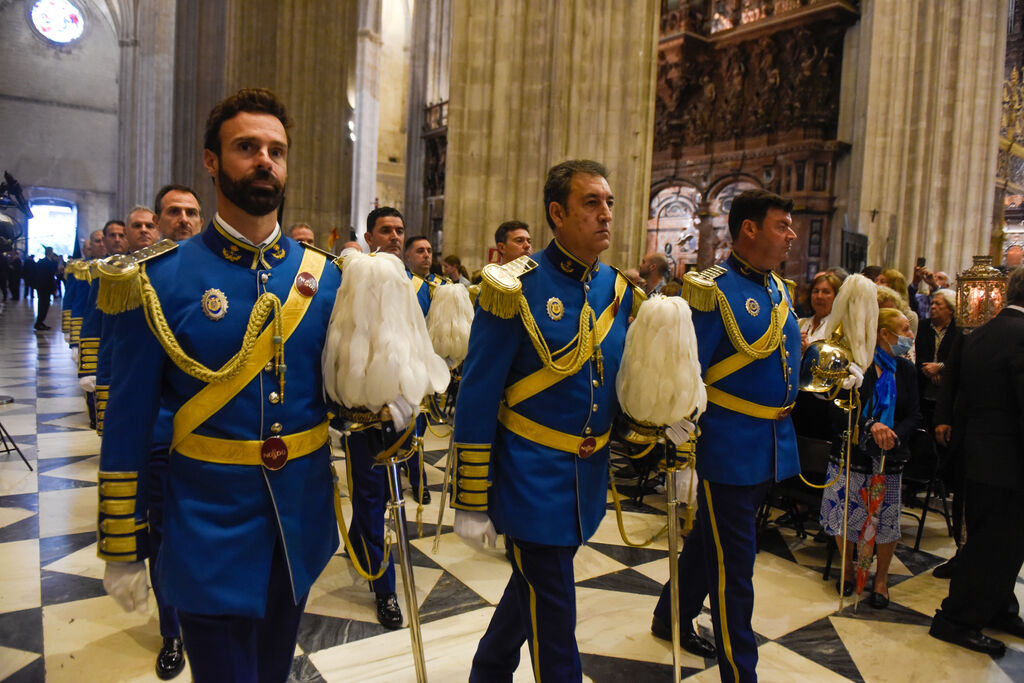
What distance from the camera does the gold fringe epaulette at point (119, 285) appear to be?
57.7 inches

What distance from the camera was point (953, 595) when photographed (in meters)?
3.18

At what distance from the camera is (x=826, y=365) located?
10.1ft

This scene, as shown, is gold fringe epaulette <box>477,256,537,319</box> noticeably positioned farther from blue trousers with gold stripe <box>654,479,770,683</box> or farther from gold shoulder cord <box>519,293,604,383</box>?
blue trousers with gold stripe <box>654,479,770,683</box>

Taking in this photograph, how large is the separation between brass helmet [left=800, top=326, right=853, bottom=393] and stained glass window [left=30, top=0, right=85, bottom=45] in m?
36.6

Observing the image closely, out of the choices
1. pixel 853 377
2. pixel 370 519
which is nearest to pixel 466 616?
pixel 370 519

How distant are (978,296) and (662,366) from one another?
4548mm

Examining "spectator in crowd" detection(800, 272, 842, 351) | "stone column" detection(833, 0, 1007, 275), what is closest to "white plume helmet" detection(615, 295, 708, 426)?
"spectator in crowd" detection(800, 272, 842, 351)

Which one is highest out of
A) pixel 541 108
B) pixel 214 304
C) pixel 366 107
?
pixel 366 107

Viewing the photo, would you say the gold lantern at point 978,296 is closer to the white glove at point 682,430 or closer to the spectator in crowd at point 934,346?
the spectator in crowd at point 934,346

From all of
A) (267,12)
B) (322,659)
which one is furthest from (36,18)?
(322,659)

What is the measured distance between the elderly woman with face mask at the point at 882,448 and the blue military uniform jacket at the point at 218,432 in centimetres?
291

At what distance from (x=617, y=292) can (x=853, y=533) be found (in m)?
2.30

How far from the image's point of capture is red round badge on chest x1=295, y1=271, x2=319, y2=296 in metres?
1.66

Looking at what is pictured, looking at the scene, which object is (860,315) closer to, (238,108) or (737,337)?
(737,337)
